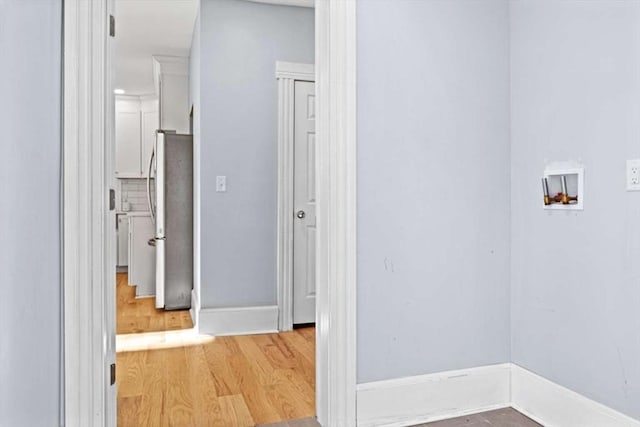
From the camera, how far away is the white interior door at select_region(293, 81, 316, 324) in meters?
3.93

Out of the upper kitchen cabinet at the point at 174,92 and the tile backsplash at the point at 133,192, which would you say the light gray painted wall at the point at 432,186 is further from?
the tile backsplash at the point at 133,192

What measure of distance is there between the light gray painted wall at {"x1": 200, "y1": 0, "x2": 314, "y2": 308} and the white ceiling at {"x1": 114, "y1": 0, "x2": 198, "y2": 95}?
0.49m

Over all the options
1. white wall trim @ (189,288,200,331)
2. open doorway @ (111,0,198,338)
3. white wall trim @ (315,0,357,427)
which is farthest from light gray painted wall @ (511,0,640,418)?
open doorway @ (111,0,198,338)

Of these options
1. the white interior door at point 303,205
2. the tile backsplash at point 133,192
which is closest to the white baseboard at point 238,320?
the white interior door at point 303,205

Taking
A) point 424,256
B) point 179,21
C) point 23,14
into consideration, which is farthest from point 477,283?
point 179,21

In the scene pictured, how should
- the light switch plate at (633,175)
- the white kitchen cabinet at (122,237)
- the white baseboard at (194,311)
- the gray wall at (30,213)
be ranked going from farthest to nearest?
the white kitchen cabinet at (122,237) → the white baseboard at (194,311) → the light switch plate at (633,175) → the gray wall at (30,213)

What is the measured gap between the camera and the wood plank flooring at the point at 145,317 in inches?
157

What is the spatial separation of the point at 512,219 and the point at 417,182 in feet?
1.74

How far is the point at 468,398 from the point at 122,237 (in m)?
6.13

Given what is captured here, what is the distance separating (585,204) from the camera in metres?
1.97

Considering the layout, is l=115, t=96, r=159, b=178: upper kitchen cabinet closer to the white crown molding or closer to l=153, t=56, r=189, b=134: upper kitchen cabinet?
l=153, t=56, r=189, b=134: upper kitchen cabinet

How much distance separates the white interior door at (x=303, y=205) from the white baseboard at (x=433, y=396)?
6.01ft

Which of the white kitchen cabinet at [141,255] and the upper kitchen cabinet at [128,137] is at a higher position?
the upper kitchen cabinet at [128,137]

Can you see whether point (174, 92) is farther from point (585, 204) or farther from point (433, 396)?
point (585, 204)
